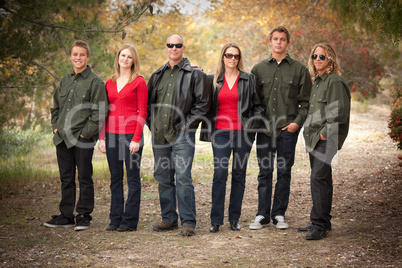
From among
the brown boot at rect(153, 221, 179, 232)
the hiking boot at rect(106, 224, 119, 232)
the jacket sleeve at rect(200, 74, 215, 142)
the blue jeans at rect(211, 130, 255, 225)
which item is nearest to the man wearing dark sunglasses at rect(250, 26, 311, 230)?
the blue jeans at rect(211, 130, 255, 225)

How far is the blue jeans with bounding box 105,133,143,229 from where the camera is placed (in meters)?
4.98

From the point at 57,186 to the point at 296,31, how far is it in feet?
44.9

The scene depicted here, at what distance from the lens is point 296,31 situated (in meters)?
18.8

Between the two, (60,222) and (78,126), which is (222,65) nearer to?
(78,126)

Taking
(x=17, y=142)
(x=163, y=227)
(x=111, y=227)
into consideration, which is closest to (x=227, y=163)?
(x=163, y=227)

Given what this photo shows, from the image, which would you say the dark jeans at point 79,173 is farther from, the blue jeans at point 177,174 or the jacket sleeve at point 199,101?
the jacket sleeve at point 199,101

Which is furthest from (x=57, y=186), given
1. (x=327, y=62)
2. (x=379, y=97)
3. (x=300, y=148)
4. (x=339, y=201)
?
(x=379, y=97)

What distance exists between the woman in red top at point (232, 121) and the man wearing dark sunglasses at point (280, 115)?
179mm

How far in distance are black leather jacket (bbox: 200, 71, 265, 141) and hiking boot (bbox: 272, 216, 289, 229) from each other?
1.13 meters

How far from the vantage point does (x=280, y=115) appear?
5.17 m

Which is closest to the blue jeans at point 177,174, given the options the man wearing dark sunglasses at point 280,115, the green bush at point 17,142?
the man wearing dark sunglasses at point 280,115

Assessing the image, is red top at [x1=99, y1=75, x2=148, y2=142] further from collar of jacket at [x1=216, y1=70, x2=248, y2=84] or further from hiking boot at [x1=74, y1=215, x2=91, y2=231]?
hiking boot at [x1=74, y1=215, x2=91, y2=231]

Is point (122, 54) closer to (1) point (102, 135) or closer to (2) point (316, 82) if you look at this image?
(1) point (102, 135)

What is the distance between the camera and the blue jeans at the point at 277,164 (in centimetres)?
518
